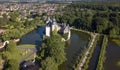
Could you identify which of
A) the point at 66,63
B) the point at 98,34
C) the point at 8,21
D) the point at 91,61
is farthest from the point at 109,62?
the point at 8,21

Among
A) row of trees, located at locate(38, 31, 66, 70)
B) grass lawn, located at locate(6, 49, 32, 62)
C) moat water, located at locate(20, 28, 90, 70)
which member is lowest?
moat water, located at locate(20, 28, 90, 70)

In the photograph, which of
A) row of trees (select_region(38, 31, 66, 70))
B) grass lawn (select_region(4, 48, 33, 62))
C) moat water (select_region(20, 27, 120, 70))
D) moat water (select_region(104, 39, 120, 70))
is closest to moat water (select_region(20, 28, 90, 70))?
moat water (select_region(20, 27, 120, 70))

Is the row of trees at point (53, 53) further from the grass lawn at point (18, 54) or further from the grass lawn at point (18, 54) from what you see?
the grass lawn at point (18, 54)

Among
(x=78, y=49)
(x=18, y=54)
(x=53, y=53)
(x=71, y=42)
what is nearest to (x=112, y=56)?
(x=78, y=49)

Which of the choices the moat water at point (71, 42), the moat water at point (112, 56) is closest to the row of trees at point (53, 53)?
the moat water at point (71, 42)

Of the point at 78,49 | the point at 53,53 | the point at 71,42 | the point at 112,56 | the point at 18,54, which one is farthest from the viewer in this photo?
the point at 71,42

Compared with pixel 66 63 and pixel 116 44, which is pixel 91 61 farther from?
pixel 116 44

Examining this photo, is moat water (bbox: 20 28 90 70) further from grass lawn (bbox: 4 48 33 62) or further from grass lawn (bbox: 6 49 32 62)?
grass lawn (bbox: 6 49 32 62)

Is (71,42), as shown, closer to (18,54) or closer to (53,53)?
(18,54)

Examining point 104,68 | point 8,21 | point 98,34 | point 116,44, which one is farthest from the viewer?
point 8,21

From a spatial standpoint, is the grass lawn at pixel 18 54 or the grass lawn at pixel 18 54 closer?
the grass lawn at pixel 18 54

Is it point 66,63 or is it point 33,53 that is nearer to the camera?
point 66,63
